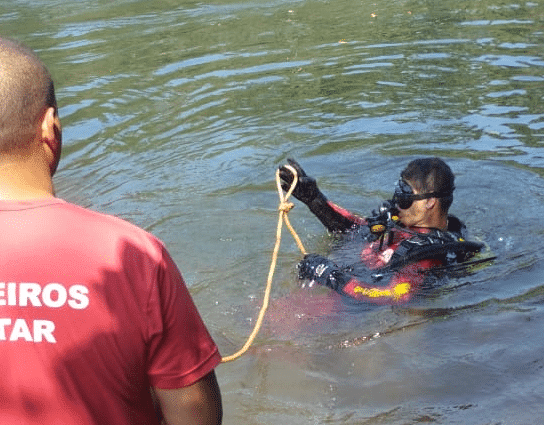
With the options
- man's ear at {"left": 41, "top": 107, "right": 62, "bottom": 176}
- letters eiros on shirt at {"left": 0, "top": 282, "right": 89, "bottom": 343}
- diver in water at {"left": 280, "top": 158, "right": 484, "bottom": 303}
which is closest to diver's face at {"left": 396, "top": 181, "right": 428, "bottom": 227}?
diver in water at {"left": 280, "top": 158, "right": 484, "bottom": 303}

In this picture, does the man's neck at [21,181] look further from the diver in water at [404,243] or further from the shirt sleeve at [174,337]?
the diver in water at [404,243]

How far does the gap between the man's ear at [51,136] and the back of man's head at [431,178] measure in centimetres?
377

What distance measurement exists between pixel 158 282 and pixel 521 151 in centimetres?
652

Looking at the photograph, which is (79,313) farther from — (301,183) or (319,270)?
(301,183)

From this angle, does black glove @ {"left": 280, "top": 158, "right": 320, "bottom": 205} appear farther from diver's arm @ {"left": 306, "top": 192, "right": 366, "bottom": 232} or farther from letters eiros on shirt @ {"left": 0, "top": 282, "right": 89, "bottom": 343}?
letters eiros on shirt @ {"left": 0, "top": 282, "right": 89, "bottom": 343}

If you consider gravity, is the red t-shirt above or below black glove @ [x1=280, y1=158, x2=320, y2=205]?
above

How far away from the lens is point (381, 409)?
14.0ft

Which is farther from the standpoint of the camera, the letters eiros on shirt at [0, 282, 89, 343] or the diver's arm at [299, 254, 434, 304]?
the diver's arm at [299, 254, 434, 304]

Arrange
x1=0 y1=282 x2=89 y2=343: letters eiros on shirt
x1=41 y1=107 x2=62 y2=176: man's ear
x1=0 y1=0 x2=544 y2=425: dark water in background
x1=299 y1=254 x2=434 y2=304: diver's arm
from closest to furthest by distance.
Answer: x1=0 y1=282 x2=89 y2=343: letters eiros on shirt → x1=41 y1=107 x2=62 y2=176: man's ear → x1=0 y1=0 x2=544 y2=425: dark water in background → x1=299 y1=254 x2=434 y2=304: diver's arm

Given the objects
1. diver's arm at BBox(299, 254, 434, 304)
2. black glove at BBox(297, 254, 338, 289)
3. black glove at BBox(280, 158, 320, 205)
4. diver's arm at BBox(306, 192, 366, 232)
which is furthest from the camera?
diver's arm at BBox(306, 192, 366, 232)

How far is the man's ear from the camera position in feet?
6.57

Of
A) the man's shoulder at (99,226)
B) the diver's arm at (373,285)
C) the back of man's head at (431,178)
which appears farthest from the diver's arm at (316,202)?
the man's shoulder at (99,226)

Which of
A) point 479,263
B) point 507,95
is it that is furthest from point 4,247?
point 507,95

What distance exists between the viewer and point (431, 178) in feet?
18.1
